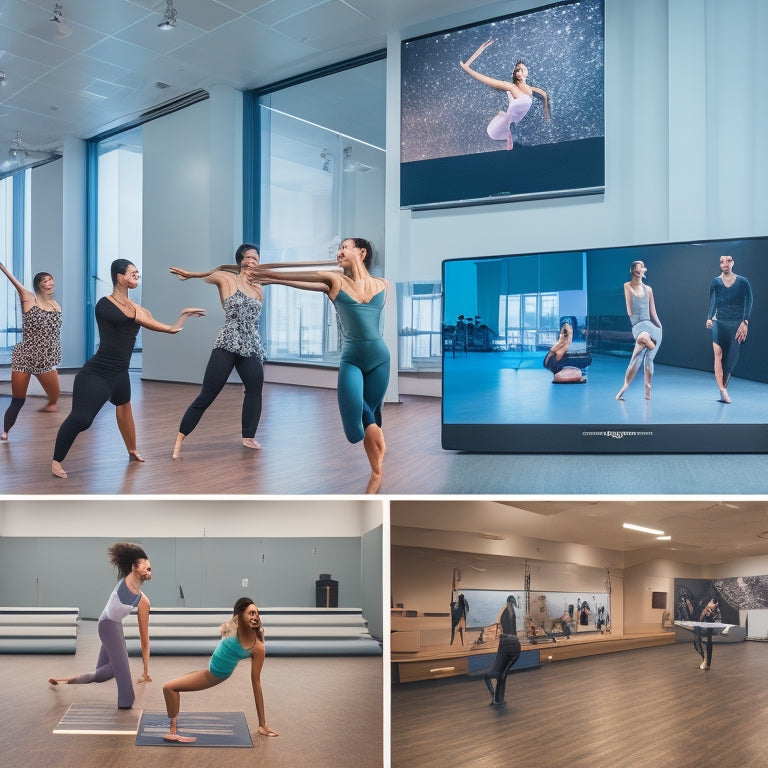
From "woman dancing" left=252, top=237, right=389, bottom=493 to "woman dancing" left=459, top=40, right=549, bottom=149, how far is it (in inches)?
186

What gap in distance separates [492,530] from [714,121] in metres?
4.95

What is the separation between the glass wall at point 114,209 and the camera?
44.4 feet

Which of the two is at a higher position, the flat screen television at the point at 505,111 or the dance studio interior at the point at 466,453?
the flat screen television at the point at 505,111

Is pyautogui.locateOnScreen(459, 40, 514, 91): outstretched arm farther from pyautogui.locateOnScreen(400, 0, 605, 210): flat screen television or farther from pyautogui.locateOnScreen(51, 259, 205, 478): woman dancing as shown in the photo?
pyautogui.locateOnScreen(51, 259, 205, 478): woman dancing

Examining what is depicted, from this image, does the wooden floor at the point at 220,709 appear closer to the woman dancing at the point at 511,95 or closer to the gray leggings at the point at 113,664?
the gray leggings at the point at 113,664

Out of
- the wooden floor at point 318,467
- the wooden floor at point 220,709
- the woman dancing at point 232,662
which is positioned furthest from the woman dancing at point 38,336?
the woman dancing at point 232,662

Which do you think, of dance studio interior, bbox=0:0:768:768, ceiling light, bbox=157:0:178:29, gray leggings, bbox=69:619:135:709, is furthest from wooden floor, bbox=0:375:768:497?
ceiling light, bbox=157:0:178:29

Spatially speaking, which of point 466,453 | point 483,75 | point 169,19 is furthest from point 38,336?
point 483,75

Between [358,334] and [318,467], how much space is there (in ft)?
3.70

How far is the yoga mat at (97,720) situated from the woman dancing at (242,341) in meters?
1.93

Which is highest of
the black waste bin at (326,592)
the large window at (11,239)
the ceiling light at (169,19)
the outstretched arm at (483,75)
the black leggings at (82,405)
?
the ceiling light at (169,19)

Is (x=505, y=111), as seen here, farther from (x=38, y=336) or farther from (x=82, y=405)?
(x=82, y=405)

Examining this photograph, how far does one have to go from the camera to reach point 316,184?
1088 centimetres

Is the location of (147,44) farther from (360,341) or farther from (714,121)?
(360,341)
